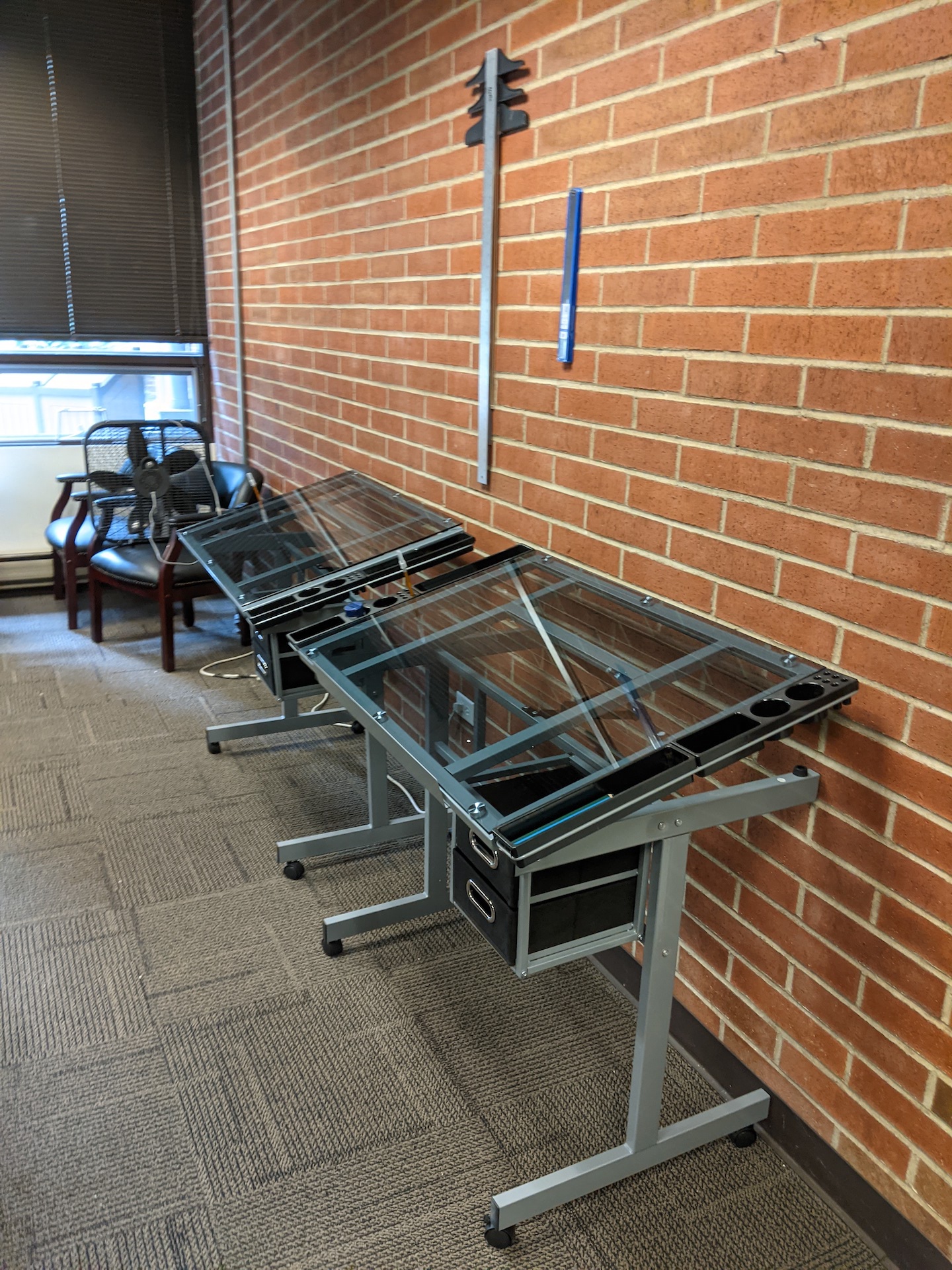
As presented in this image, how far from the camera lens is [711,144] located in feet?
5.56

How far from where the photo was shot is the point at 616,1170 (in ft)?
5.44

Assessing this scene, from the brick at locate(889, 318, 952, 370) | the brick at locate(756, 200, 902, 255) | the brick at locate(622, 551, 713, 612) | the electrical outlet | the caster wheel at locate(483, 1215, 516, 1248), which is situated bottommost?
the caster wheel at locate(483, 1215, 516, 1248)

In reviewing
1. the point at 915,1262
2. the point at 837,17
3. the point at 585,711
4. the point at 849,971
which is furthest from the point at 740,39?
the point at 915,1262

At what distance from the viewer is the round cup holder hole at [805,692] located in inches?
58.2

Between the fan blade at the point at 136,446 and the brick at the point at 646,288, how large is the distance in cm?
271

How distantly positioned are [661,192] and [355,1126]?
184 cm

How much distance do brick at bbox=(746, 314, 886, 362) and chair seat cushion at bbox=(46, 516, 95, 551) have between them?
343 centimetres

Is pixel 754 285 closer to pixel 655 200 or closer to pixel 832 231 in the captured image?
pixel 832 231

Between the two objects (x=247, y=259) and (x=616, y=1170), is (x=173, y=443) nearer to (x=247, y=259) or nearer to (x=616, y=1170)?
(x=247, y=259)

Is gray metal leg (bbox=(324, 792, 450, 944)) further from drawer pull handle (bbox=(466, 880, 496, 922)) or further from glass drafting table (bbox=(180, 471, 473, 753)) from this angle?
drawer pull handle (bbox=(466, 880, 496, 922))

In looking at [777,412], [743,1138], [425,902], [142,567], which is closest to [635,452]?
[777,412]

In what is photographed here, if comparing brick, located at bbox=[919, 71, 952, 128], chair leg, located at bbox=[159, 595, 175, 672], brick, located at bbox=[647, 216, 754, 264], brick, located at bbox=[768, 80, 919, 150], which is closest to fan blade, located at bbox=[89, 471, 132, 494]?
chair leg, located at bbox=[159, 595, 175, 672]

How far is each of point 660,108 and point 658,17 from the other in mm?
157

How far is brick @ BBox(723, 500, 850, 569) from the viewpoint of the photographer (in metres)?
1.54
